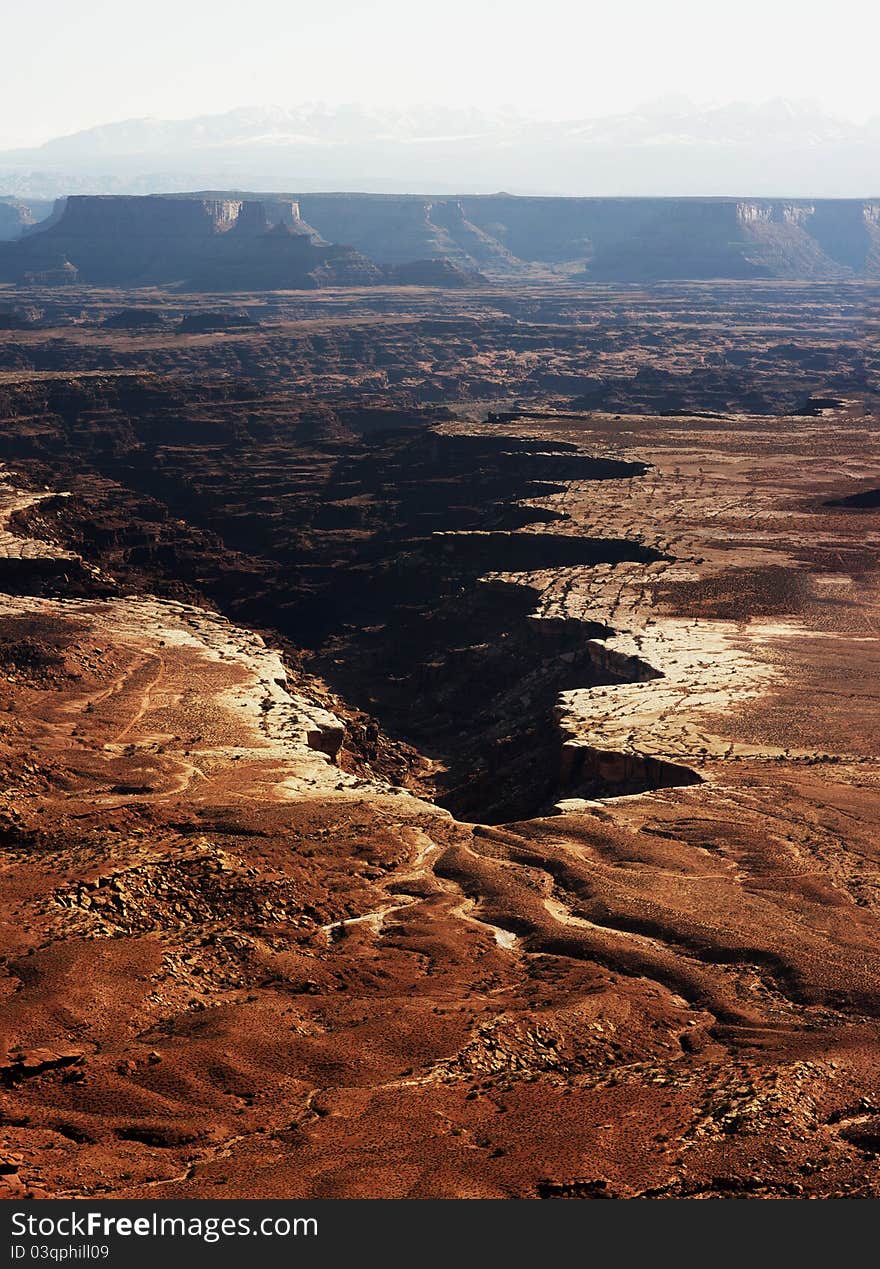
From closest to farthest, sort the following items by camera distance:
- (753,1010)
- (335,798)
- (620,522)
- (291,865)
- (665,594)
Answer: (753,1010)
(291,865)
(335,798)
(665,594)
(620,522)

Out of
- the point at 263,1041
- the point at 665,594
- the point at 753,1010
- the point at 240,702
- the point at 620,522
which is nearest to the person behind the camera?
the point at 263,1041

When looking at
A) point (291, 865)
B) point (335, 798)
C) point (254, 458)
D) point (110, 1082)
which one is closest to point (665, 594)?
point (335, 798)

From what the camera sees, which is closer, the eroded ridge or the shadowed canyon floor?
the eroded ridge

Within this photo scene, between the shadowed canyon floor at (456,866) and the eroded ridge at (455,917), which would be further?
the shadowed canyon floor at (456,866)

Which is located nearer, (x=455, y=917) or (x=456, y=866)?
(x=455, y=917)

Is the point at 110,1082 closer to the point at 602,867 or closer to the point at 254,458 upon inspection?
the point at 602,867

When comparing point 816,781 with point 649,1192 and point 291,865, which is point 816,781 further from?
point 649,1192

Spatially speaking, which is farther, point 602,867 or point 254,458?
point 254,458
